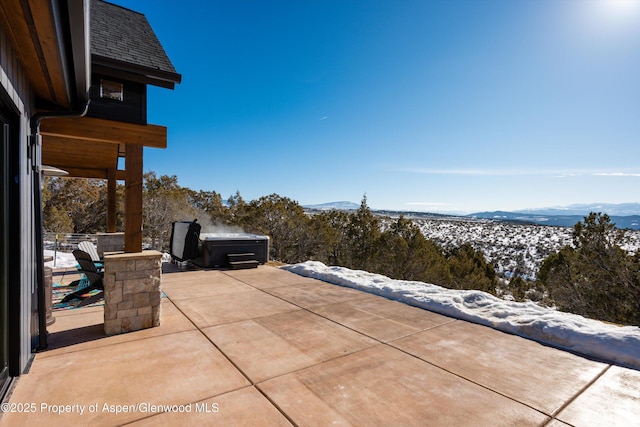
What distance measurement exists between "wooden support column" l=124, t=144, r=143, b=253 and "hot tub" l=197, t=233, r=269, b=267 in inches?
155

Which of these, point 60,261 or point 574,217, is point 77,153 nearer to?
point 60,261

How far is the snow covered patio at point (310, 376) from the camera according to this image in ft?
7.42

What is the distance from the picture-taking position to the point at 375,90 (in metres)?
12.3

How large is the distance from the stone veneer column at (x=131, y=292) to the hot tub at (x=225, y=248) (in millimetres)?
4124

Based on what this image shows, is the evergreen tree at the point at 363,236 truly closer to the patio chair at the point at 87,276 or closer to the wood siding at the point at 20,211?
the patio chair at the point at 87,276

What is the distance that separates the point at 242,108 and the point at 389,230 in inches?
373

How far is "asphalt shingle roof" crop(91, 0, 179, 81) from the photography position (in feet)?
14.9

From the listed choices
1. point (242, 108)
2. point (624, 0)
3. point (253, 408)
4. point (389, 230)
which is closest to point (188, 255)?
point (253, 408)

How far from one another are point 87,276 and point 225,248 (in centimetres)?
341

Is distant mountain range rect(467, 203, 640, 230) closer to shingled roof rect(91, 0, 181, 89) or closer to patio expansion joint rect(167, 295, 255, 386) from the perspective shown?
patio expansion joint rect(167, 295, 255, 386)

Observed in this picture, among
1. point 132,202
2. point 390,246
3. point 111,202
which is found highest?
point 111,202

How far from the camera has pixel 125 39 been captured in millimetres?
5129

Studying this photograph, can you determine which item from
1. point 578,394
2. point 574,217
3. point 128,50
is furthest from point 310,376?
point 574,217

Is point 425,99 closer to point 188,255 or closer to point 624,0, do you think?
point 624,0
